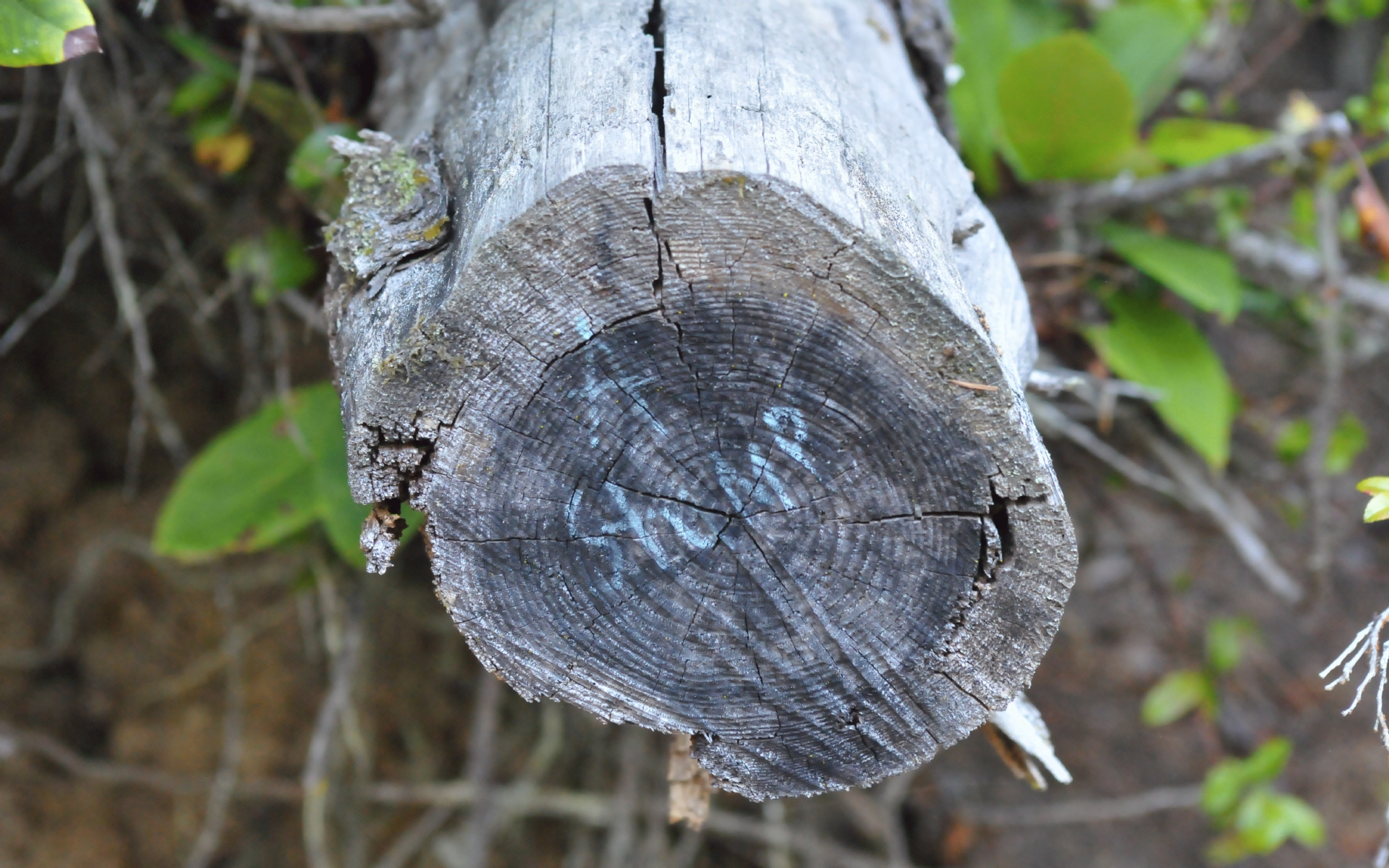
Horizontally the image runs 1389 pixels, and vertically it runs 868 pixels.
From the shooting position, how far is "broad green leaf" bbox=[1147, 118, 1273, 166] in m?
1.89

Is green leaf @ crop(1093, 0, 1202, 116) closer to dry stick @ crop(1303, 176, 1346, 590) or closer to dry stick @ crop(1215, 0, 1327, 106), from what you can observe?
dry stick @ crop(1303, 176, 1346, 590)

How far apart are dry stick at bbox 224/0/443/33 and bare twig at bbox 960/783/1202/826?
2.60 meters

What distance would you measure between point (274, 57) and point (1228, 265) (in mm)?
1747

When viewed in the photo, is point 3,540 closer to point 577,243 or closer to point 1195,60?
point 577,243

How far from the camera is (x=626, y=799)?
2344mm

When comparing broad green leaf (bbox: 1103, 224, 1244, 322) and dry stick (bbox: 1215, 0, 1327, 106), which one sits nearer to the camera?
broad green leaf (bbox: 1103, 224, 1244, 322)

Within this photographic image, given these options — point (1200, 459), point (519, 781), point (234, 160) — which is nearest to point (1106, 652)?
point (1200, 459)

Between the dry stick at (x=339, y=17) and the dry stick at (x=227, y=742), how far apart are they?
4.15 feet

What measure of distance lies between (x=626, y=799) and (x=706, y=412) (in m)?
1.70

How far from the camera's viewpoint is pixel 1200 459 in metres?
2.29

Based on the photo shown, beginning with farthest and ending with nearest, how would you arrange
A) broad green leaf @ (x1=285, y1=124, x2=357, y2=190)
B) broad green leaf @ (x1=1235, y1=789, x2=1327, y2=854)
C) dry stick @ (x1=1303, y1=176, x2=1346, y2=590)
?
broad green leaf @ (x1=1235, y1=789, x2=1327, y2=854) → dry stick @ (x1=1303, y1=176, x2=1346, y2=590) → broad green leaf @ (x1=285, y1=124, x2=357, y2=190)

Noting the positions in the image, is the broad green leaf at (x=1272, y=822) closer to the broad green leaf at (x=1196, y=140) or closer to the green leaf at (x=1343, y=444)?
the green leaf at (x=1343, y=444)

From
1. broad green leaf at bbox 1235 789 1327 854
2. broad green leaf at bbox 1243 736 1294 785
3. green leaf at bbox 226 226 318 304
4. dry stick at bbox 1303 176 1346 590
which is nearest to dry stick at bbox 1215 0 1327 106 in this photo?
dry stick at bbox 1303 176 1346 590

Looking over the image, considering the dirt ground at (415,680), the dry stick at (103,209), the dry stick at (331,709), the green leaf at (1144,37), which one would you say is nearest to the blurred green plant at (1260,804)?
the dirt ground at (415,680)
